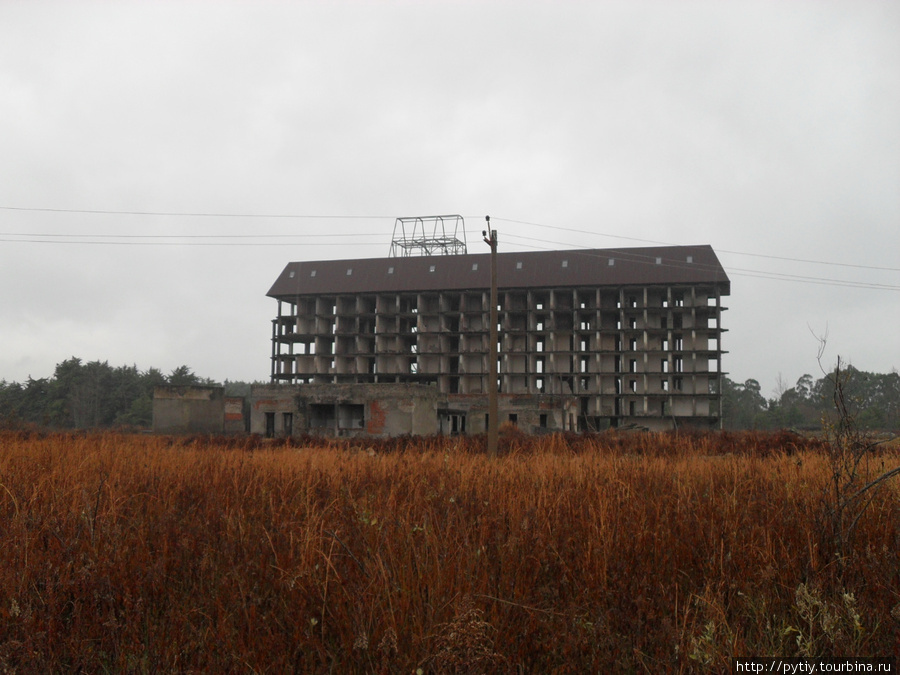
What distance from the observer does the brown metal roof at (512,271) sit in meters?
52.1

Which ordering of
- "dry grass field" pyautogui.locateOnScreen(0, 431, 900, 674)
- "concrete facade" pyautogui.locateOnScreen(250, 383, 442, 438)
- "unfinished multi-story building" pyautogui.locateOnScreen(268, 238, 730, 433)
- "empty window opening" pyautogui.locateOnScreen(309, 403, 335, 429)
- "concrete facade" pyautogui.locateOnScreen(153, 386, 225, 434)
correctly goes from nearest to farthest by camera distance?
"dry grass field" pyautogui.locateOnScreen(0, 431, 900, 674), "concrete facade" pyautogui.locateOnScreen(250, 383, 442, 438), "empty window opening" pyautogui.locateOnScreen(309, 403, 335, 429), "concrete facade" pyautogui.locateOnScreen(153, 386, 225, 434), "unfinished multi-story building" pyautogui.locateOnScreen(268, 238, 730, 433)

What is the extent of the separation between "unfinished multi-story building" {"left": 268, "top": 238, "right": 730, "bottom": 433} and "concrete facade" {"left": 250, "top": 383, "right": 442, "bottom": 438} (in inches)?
795

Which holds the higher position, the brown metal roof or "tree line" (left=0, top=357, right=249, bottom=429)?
the brown metal roof

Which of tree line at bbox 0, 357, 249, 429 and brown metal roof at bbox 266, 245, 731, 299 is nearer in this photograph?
brown metal roof at bbox 266, 245, 731, 299

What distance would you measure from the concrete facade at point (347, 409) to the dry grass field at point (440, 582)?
22211 millimetres

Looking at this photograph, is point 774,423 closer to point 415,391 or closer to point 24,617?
point 415,391

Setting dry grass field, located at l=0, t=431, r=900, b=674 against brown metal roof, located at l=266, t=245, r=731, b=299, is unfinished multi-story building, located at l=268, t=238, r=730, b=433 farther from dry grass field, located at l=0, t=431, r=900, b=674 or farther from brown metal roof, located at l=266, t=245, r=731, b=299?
dry grass field, located at l=0, t=431, r=900, b=674

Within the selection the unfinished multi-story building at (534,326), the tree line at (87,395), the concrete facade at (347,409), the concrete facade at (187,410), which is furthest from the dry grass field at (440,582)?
the tree line at (87,395)

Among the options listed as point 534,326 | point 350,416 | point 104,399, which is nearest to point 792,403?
point 534,326

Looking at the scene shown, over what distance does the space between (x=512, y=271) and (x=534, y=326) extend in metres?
5.39

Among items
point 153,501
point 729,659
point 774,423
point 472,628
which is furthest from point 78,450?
point 774,423

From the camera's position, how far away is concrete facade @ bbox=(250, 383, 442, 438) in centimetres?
2880

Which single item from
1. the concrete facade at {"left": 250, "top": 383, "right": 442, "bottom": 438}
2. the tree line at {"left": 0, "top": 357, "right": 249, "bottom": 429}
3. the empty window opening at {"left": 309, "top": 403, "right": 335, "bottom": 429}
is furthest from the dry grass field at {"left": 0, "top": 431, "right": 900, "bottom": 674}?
the tree line at {"left": 0, "top": 357, "right": 249, "bottom": 429}

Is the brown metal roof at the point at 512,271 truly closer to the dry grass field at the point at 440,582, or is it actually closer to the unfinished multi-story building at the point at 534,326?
the unfinished multi-story building at the point at 534,326
